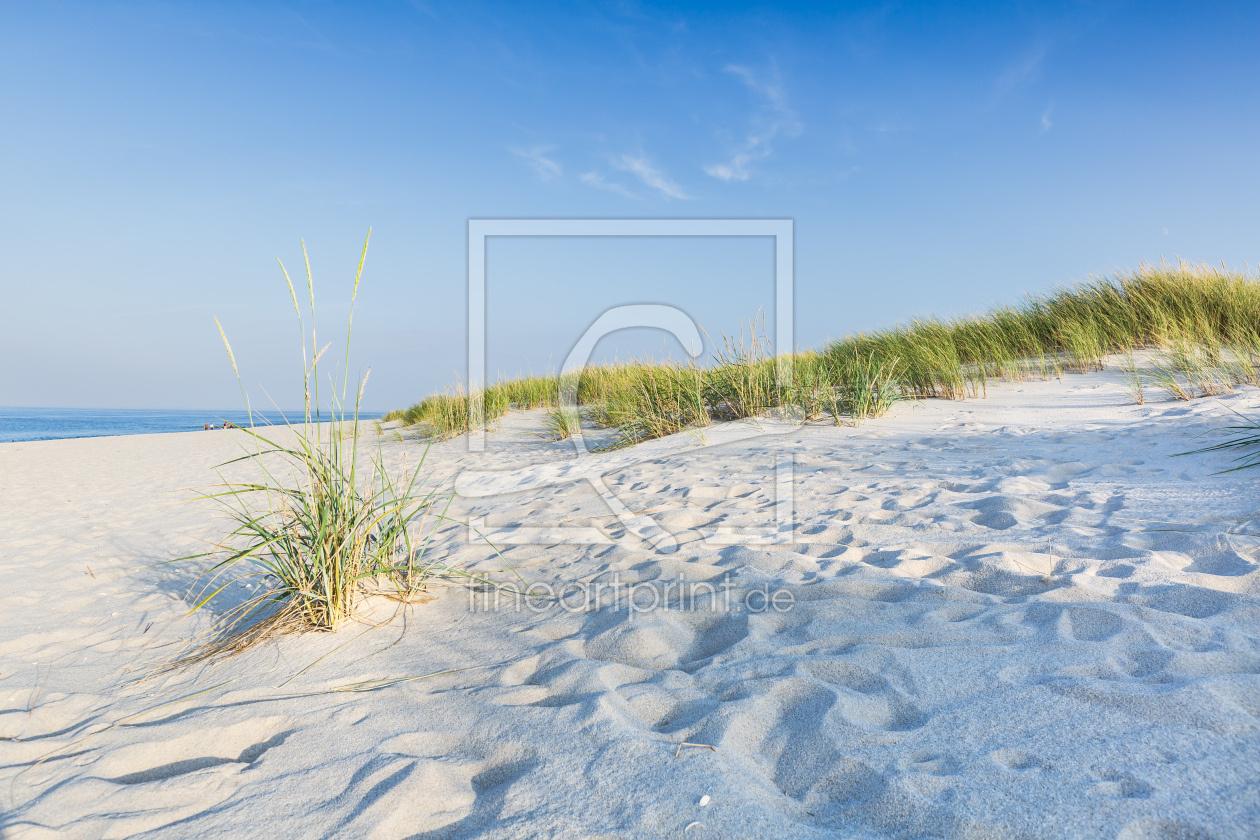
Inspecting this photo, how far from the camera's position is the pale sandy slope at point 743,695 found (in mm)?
1202

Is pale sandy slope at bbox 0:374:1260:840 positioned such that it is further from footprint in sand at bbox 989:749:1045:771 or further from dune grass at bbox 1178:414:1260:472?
dune grass at bbox 1178:414:1260:472

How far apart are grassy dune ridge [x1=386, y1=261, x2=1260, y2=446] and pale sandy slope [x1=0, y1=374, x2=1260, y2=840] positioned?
10.5 feet

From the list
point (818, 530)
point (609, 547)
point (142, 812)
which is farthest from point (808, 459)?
point (142, 812)

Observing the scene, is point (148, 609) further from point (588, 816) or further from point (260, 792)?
point (588, 816)

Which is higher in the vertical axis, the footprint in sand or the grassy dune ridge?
the grassy dune ridge

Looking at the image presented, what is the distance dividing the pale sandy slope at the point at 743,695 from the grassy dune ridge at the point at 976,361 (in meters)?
3.20

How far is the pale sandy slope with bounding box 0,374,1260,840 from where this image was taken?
1202 millimetres

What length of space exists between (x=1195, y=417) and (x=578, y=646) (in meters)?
5.26

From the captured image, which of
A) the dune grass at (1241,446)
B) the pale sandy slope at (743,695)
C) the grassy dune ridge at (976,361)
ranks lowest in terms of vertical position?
the pale sandy slope at (743,695)

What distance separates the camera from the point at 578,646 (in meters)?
2.05

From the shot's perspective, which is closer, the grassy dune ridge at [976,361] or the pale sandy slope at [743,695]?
the pale sandy slope at [743,695]

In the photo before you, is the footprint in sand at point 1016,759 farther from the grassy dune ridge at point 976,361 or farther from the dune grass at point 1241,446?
the grassy dune ridge at point 976,361

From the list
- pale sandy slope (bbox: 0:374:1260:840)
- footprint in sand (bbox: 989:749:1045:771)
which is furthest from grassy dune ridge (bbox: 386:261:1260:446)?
footprint in sand (bbox: 989:749:1045:771)

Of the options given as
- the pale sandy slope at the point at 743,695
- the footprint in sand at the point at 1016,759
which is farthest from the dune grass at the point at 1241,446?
the footprint in sand at the point at 1016,759
